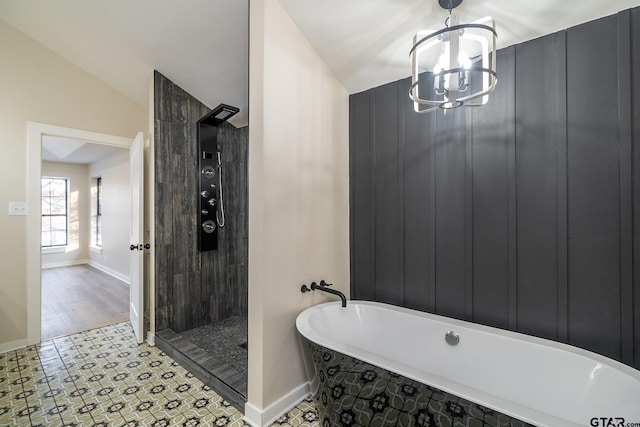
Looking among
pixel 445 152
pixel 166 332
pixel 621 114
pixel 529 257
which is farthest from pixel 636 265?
pixel 166 332

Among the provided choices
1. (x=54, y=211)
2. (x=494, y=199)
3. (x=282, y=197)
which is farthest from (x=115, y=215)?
(x=494, y=199)

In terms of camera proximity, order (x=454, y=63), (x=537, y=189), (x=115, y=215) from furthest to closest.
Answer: (x=115, y=215)
(x=537, y=189)
(x=454, y=63)

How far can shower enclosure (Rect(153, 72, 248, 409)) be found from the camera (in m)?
2.85

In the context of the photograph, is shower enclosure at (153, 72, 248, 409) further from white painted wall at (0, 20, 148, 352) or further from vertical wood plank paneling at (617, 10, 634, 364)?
vertical wood plank paneling at (617, 10, 634, 364)

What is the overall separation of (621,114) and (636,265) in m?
0.75

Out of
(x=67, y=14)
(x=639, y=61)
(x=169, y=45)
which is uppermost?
(x=67, y=14)

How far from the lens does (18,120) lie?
271cm

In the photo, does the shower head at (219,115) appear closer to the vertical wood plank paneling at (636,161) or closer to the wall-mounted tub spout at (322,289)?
the wall-mounted tub spout at (322,289)

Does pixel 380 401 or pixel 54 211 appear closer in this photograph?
pixel 380 401

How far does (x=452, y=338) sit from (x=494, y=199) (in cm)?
89

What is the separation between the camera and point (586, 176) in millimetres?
1573

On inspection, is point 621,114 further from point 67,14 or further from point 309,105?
point 67,14

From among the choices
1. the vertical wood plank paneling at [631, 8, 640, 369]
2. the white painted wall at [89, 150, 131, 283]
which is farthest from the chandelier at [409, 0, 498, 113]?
the white painted wall at [89, 150, 131, 283]

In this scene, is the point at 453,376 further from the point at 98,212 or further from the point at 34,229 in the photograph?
the point at 98,212
